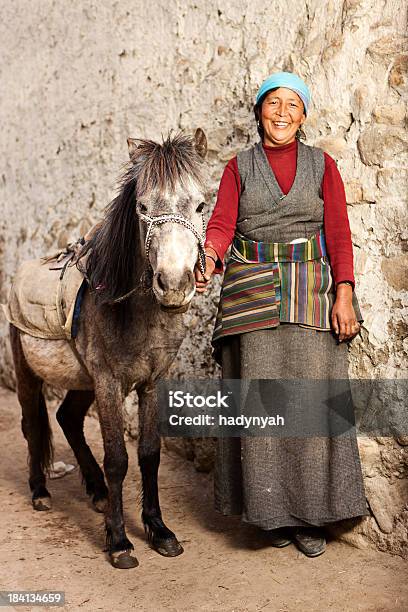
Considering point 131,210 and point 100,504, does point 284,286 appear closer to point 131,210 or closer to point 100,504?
point 131,210

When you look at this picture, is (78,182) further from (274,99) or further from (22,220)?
(274,99)

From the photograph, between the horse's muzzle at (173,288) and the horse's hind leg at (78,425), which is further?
the horse's hind leg at (78,425)

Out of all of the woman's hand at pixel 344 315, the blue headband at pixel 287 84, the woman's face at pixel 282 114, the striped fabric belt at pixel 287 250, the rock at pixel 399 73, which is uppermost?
the rock at pixel 399 73

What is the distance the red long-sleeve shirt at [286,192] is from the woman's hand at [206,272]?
0.04m

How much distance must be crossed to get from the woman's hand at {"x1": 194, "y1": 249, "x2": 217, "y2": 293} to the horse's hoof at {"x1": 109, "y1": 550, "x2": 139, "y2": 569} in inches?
52.5

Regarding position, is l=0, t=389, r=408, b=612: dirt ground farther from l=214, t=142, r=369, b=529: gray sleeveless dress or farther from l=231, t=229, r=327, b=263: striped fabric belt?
l=231, t=229, r=327, b=263: striped fabric belt

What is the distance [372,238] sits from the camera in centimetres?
321

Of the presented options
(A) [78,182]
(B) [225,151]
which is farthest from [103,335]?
(A) [78,182]

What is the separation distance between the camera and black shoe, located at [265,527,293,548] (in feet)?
10.8

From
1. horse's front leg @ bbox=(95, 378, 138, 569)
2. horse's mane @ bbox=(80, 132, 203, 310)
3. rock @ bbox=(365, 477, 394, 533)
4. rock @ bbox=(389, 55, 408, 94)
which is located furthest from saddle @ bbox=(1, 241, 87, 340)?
rock @ bbox=(389, 55, 408, 94)

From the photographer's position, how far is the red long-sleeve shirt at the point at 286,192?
301cm

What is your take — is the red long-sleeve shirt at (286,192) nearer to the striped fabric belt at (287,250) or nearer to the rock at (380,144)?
the striped fabric belt at (287,250)

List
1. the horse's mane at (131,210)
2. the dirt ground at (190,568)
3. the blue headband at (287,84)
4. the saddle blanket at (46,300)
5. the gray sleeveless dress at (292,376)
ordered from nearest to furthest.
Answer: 1. the horse's mane at (131,210)
2. the dirt ground at (190,568)
3. the blue headband at (287,84)
4. the gray sleeveless dress at (292,376)
5. the saddle blanket at (46,300)

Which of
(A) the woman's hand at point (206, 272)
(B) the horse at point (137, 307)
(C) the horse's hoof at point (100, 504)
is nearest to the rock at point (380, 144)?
(B) the horse at point (137, 307)
